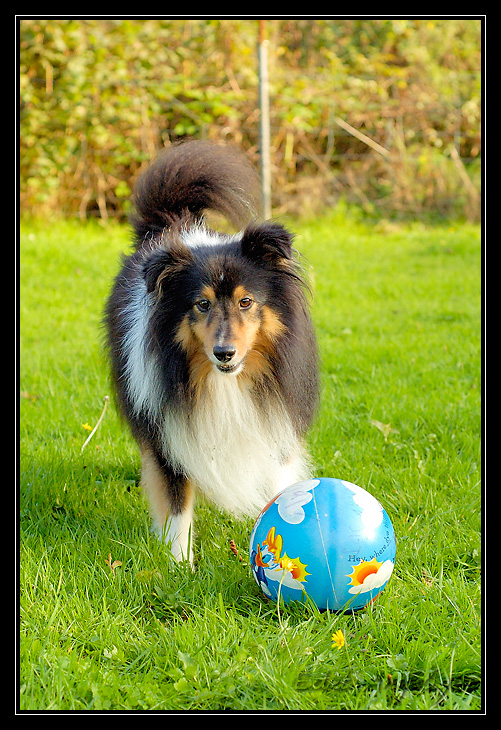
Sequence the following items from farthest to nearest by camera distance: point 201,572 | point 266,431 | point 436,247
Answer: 1. point 436,247
2. point 266,431
3. point 201,572

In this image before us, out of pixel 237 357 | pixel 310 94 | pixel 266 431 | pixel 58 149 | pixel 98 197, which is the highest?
pixel 310 94

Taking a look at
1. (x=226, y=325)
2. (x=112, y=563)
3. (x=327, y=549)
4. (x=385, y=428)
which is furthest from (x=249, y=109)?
(x=327, y=549)

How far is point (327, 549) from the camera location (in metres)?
2.69

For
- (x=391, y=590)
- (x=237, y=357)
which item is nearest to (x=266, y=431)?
(x=237, y=357)

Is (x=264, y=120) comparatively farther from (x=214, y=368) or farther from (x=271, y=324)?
(x=214, y=368)

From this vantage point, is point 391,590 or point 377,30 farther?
point 377,30

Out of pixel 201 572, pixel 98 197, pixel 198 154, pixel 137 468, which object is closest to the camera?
pixel 201 572

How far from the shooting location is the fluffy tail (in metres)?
3.96

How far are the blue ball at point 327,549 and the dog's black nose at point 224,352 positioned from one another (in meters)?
0.64

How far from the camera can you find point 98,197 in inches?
407

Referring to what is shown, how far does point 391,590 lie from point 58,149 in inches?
346

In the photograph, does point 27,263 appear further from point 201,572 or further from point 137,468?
point 201,572

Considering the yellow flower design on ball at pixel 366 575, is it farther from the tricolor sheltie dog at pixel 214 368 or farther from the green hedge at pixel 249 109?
the green hedge at pixel 249 109

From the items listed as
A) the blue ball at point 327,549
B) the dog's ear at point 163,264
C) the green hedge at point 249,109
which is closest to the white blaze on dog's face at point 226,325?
the dog's ear at point 163,264
